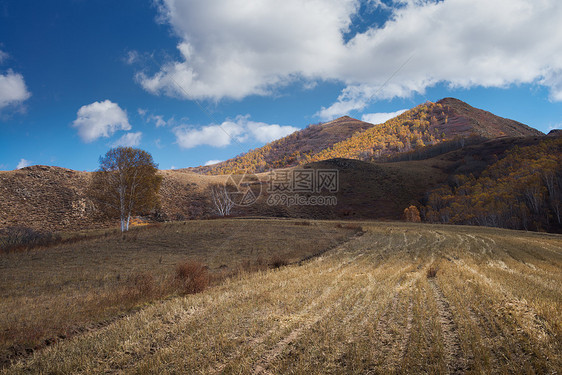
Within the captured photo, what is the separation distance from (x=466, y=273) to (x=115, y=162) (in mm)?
38779

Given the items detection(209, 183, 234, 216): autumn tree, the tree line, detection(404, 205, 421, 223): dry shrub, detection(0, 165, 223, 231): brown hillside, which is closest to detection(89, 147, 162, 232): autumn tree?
detection(0, 165, 223, 231): brown hillside

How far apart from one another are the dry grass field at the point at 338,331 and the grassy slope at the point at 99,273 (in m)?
0.66

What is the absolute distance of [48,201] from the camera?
174 feet

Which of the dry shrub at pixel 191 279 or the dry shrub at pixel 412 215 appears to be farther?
the dry shrub at pixel 412 215

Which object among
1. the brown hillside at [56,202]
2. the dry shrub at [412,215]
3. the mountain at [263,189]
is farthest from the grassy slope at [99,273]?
the dry shrub at [412,215]

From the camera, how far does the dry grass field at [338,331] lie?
4.48 meters

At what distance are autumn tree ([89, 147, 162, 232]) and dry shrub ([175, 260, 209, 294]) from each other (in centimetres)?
2734

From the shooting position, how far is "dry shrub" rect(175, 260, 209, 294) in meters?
9.71

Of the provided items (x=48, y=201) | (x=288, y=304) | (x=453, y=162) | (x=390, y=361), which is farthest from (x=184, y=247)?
(x=453, y=162)

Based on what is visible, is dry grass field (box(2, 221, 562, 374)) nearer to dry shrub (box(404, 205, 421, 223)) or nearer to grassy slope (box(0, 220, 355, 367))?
grassy slope (box(0, 220, 355, 367))

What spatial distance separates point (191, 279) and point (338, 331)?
6684 millimetres

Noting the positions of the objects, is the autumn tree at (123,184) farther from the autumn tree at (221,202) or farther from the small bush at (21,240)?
the autumn tree at (221,202)

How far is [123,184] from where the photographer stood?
34844 mm

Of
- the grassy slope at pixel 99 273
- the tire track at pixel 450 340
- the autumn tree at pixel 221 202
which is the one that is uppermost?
the autumn tree at pixel 221 202
